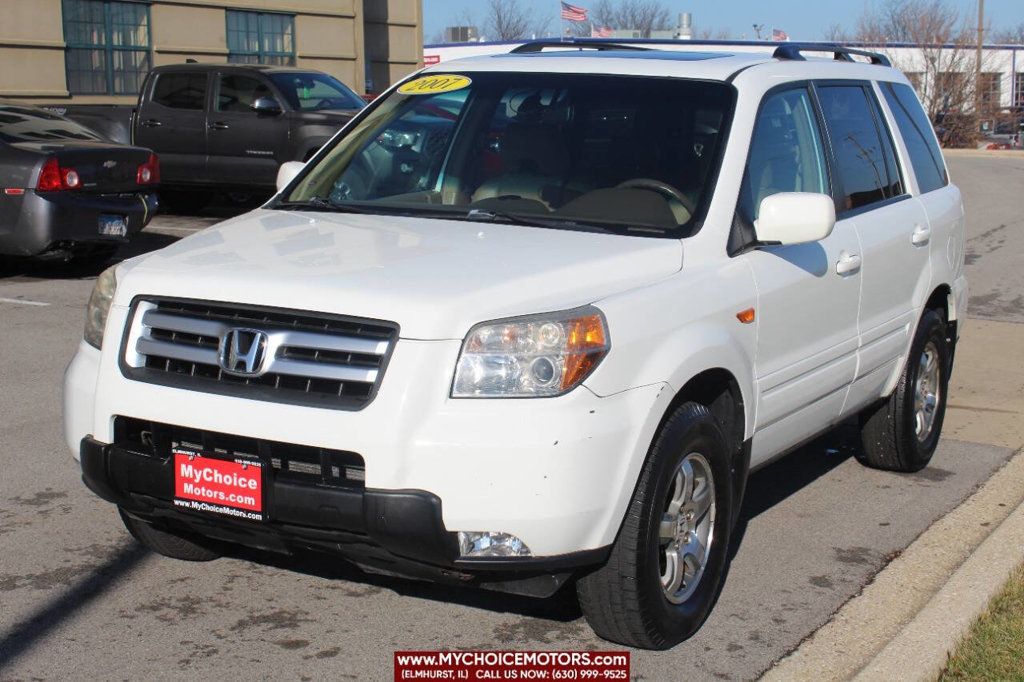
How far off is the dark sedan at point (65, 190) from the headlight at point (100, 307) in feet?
23.8

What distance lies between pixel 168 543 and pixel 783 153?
2729 millimetres

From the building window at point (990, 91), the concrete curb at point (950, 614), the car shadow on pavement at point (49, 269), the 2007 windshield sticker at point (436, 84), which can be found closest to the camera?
the concrete curb at point (950, 614)

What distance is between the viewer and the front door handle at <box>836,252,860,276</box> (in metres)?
5.37

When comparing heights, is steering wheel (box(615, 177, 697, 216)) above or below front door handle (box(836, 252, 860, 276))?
above

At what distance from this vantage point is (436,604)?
469 centimetres

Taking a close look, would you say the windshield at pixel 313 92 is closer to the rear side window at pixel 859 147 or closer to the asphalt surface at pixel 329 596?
the asphalt surface at pixel 329 596

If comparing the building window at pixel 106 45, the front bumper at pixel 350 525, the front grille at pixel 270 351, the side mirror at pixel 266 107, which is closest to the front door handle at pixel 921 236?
the front bumper at pixel 350 525

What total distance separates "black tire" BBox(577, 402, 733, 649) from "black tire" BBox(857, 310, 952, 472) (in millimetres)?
2132

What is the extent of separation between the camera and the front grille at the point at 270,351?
3832 millimetres

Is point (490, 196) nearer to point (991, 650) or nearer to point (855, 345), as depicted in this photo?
point (855, 345)

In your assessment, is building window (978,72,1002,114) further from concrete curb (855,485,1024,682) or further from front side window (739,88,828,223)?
concrete curb (855,485,1024,682)

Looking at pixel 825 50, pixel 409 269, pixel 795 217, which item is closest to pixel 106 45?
pixel 825 50

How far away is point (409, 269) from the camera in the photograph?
412 cm

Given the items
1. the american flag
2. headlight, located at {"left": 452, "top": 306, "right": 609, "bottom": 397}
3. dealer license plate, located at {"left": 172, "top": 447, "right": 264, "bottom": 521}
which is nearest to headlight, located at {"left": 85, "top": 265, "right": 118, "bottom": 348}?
dealer license plate, located at {"left": 172, "top": 447, "right": 264, "bottom": 521}
